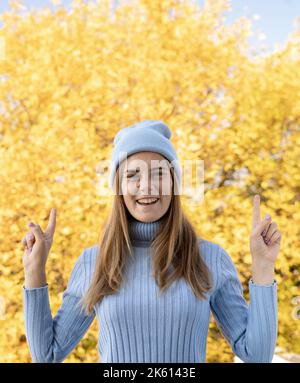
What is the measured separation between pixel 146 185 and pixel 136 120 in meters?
2.36

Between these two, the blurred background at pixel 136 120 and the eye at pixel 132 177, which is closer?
the eye at pixel 132 177

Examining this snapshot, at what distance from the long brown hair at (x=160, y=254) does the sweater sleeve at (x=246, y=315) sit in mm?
72

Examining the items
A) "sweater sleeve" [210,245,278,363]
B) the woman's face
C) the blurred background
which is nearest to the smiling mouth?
the woman's face

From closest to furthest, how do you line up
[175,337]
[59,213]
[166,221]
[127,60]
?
[175,337]
[166,221]
[59,213]
[127,60]

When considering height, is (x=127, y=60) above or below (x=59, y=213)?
above

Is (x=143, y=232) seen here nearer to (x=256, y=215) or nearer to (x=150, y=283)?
(x=150, y=283)

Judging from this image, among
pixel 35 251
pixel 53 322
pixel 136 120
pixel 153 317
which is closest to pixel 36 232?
pixel 35 251

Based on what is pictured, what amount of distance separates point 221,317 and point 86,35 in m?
3.15

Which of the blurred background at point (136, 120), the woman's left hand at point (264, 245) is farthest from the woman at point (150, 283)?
the blurred background at point (136, 120)

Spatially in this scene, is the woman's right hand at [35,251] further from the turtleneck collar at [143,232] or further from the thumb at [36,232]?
the turtleneck collar at [143,232]

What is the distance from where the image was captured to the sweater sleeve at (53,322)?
1.29 metres

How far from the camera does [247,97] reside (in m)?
3.92
